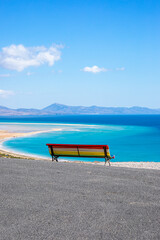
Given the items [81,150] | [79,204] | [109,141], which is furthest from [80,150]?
[109,141]

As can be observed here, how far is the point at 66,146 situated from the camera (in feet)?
39.1

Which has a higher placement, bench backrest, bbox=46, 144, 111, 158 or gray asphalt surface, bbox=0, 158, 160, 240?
bench backrest, bbox=46, 144, 111, 158

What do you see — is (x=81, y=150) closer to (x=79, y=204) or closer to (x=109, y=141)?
(x=79, y=204)

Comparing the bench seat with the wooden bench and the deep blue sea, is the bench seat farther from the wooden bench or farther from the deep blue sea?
the deep blue sea

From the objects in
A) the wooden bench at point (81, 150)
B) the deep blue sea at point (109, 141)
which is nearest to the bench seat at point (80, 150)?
the wooden bench at point (81, 150)

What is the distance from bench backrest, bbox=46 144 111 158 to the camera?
11414 millimetres

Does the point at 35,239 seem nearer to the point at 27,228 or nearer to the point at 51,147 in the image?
the point at 27,228

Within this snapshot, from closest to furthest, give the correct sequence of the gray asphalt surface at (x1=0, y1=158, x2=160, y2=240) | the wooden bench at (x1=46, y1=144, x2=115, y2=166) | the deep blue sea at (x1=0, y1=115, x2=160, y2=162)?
1. the gray asphalt surface at (x1=0, y1=158, x2=160, y2=240)
2. the wooden bench at (x1=46, y1=144, x2=115, y2=166)
3. the deep blue sea at (x1=0, y1=115, x2=160, y2=162)

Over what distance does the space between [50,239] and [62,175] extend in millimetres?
3736

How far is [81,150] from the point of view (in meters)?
11.9

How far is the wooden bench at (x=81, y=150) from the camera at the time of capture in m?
11.4

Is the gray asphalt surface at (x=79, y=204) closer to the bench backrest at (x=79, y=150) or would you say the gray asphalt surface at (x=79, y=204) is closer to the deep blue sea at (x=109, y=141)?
the bench backrest at (x=79, y=150)

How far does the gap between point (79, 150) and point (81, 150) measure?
9 cm

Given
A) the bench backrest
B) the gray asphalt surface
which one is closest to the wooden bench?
the bench backrest
